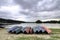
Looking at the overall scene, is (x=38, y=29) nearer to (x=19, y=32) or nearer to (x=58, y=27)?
(x=19, y=32)

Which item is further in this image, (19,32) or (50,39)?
(19,32)

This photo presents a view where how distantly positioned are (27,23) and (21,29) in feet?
4.96

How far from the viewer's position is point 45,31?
8.35 metres

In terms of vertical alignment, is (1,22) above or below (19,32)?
above

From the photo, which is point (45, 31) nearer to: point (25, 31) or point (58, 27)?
point (25, 31)

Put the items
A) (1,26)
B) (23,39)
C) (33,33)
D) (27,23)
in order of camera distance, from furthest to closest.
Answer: (1,26)
(27,23)
(33,33)
(23,39)

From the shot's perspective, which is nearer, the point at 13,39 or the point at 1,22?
the point at 13,39

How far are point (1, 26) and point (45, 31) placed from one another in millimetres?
4198

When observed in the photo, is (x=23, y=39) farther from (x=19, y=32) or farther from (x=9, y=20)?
(x=9, y=20)

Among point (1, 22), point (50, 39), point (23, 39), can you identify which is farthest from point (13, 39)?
point (1, 22)

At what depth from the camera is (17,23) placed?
10.6m

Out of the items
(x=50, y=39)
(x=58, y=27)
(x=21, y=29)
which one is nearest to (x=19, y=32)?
(x=21, y=29)

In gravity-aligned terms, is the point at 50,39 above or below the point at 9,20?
below

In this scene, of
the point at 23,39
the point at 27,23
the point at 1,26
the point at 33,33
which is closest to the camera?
the point at 23,39
